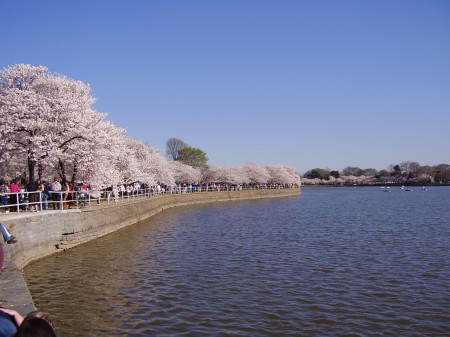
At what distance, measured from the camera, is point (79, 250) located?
55.2ft

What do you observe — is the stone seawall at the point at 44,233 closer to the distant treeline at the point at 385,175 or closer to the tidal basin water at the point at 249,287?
the tidal basin water at the point at 249,287

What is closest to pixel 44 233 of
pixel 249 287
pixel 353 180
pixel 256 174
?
pixel 249 287

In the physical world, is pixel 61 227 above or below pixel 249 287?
above

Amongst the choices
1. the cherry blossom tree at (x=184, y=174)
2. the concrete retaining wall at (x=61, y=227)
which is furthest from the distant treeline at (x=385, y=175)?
the concrete retaining wall at (x=61, y=227)

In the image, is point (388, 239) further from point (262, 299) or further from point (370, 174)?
point (370, 174)

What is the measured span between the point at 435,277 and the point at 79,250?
13.1 m

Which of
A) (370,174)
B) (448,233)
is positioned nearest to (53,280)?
(448,233)

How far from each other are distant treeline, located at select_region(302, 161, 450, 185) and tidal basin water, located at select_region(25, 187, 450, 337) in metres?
154

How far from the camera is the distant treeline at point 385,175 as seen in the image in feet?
517

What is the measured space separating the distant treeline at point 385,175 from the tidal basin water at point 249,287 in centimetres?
15373

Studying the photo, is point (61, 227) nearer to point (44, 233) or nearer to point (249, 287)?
point (44, 233)

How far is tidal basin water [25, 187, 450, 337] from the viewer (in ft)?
27.8

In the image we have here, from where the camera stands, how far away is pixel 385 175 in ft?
569

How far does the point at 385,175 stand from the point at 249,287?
176 m
